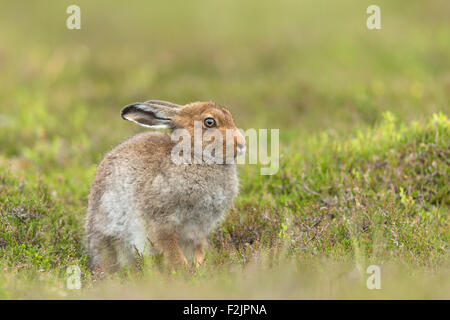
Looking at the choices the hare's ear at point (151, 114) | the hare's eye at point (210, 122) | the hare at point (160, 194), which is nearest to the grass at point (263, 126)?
the hare at point (160, 194)

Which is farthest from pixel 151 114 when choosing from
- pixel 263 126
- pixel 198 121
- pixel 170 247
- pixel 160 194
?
pixel 263 126

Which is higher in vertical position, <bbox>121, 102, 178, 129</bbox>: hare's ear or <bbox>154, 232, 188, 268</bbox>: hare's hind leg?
<bbox>121, 102, 178, 129</bbox>: hare's ear

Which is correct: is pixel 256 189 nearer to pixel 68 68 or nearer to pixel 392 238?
pixel 392 238

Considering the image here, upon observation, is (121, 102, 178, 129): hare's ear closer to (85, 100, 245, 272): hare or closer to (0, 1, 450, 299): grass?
(85, 100, 245, 272): hare

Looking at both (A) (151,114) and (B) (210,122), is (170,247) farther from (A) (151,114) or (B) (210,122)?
(A) (151,114)

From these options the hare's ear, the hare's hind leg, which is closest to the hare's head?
the hare's ear

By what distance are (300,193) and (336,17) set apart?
1064cm

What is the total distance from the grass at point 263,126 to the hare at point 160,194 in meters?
0.30

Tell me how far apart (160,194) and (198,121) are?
88 centimetres

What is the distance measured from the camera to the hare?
6.40 meters

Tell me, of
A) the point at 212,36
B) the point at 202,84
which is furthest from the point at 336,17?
the point at 202,84

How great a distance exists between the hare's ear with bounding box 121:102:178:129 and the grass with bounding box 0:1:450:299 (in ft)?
4.52

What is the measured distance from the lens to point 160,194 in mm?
6422

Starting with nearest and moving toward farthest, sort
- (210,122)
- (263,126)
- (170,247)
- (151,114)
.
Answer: (170,247), (210,122), (151,114), (263,126)
